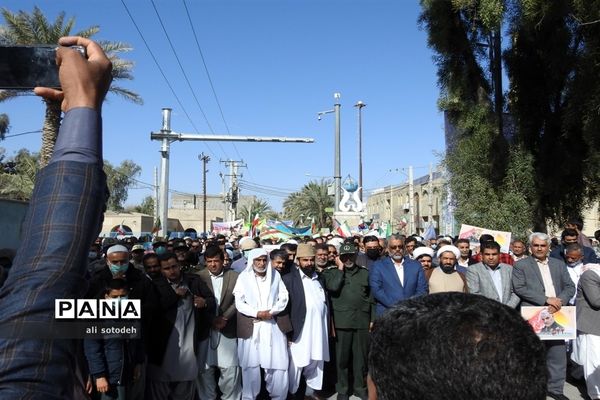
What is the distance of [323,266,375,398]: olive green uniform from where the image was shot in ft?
22.1

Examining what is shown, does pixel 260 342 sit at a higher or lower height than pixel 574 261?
lower

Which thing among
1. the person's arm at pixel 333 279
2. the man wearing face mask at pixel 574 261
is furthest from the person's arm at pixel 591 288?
the person's arm at pixel 333 279

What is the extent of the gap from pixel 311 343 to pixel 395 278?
1.36 metres

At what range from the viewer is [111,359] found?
437cm

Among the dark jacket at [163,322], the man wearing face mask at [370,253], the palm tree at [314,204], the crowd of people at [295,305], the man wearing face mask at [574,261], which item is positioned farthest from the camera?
the palm tree at [314,204]

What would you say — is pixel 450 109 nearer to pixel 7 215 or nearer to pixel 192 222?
pixel 7 215

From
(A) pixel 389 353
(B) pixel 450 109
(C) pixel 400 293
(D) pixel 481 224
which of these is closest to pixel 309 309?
(C) pixel 400 293

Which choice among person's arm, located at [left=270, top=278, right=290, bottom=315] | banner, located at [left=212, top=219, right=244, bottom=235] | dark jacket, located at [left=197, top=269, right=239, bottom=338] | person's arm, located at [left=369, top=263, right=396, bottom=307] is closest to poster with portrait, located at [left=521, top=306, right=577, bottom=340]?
person's arm, located at [left=369, top=263, right=396, bottom=307]

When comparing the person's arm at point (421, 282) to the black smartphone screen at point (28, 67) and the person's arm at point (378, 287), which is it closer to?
the person's arm at point (378, 287)

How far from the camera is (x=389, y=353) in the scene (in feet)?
3.55

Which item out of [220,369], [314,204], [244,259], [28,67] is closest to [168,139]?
[244,259]

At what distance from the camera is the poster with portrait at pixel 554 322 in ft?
20.3

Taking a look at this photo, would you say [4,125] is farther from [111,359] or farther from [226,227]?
[111,359]

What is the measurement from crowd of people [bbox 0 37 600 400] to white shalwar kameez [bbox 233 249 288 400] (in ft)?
0.05
